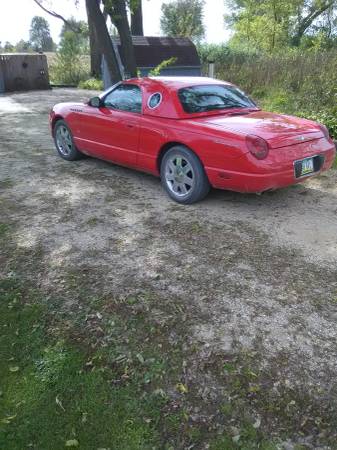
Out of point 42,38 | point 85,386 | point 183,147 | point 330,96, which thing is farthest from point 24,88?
point 42,38

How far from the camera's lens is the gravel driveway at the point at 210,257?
276 centimetres

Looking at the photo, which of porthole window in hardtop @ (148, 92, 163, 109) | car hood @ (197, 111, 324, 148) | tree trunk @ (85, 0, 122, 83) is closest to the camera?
car hood @ (197, 111, 324, 148)

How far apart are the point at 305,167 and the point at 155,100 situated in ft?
6.73

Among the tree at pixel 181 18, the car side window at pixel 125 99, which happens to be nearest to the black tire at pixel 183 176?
the car side window at pixel 125 99

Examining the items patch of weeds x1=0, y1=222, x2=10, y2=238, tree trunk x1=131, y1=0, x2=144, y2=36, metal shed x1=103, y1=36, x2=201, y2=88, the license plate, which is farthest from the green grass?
tree trunk x1=131, y1=0, x2=144, y2=36

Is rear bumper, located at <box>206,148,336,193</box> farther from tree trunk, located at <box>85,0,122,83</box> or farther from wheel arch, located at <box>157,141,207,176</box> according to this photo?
tree trunk, located at <box>85,0,122,83</box>

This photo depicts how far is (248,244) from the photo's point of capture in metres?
4.16

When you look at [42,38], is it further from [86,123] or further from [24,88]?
[86,123]

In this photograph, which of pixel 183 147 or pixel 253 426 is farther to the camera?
pixel 183 147

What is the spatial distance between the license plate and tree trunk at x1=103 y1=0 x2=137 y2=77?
9.46 metres

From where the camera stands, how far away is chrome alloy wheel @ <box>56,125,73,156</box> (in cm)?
704

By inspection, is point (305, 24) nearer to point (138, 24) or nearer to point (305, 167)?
point (138, 24)

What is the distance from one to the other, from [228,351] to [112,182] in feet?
12.6

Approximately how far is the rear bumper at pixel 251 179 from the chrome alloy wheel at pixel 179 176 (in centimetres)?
32
